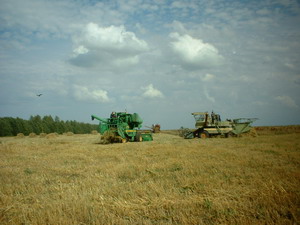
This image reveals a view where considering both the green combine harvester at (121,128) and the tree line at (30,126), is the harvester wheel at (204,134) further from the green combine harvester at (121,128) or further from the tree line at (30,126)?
the tree line at (30,126)

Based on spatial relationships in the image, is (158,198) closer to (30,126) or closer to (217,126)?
(217,126)

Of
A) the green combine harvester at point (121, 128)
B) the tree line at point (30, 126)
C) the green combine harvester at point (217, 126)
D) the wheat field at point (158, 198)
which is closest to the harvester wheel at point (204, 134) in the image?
the green combine harvester at point (217, 126)

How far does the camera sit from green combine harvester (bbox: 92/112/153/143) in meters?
19.4

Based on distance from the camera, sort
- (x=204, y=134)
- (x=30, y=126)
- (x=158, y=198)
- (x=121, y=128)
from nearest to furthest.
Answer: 1. (x=158, y=198)
2. (x=121, y=128)
3. (x=204, y=134)
4. (x=30, y=126)

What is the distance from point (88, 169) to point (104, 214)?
12.8 feet

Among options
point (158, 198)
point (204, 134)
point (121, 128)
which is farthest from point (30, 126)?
point (158, 198)

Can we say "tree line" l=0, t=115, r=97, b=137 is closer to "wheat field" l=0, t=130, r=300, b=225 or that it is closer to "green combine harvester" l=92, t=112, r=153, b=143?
"green combine harvester" l=92, t=112, r=153, b=143

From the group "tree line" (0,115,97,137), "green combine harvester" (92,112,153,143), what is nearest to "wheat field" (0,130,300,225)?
"green combine harvester" (92,112,153,143)

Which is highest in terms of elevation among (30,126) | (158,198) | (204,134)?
(30,126)

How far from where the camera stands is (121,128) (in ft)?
64.6

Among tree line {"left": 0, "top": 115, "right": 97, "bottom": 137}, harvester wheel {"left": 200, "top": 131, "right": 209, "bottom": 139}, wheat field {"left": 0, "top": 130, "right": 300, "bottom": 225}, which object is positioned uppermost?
tree line {"left": 0, "top": 115, "right": 97, "bottom": 137}

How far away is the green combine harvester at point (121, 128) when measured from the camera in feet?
63.8

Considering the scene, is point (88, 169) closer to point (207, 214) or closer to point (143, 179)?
point (143, 179)

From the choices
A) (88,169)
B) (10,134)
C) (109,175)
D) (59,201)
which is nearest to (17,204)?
(59,201)
